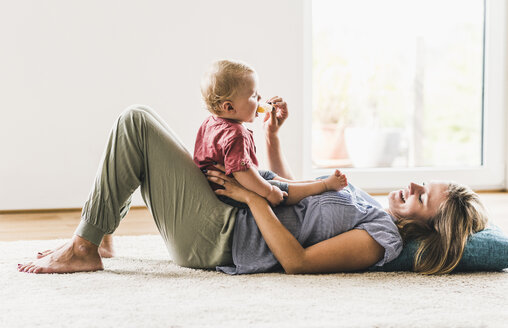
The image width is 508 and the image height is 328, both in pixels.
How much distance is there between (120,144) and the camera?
1708 mm

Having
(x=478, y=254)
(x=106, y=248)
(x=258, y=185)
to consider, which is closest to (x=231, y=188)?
(x=258, y=185)

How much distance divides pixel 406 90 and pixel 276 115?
205cm

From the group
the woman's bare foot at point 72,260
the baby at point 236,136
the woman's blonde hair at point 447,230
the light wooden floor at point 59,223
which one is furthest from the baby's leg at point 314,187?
the light wooden floor at point 59,223

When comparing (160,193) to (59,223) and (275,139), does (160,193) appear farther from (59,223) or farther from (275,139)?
(59,223)

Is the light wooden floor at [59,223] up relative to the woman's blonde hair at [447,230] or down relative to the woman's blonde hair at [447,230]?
down

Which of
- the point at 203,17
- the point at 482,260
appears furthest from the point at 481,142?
the point at 482,260

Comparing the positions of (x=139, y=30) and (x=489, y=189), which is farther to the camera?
(x=489, y=189)

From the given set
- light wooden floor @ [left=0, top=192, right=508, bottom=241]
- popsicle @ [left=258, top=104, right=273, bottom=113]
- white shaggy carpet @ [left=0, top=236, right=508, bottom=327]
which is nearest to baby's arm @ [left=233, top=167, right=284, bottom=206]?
white shaggy carpet @ [left=0, top=236, right=508, bottom=327]

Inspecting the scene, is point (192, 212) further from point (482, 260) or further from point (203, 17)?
point (203, 17)

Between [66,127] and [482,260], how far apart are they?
88.3 inches

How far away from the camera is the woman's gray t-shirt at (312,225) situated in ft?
5.55

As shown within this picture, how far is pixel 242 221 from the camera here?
5.70ft

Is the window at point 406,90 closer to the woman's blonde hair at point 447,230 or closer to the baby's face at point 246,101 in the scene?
the woman's blonde hair at point 447,230

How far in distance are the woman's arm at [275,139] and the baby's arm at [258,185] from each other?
0.38 m
